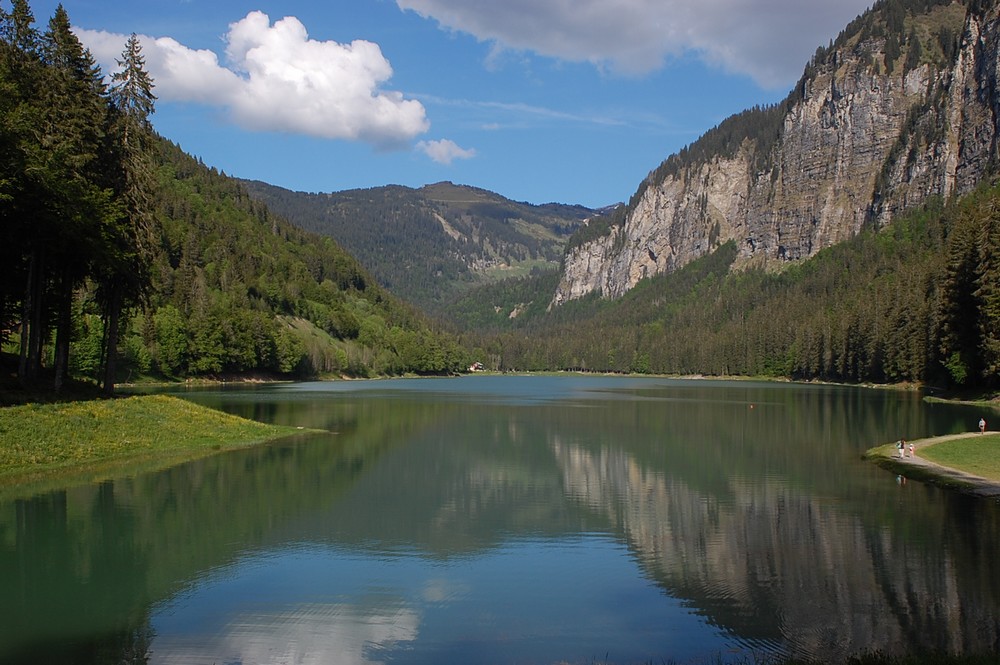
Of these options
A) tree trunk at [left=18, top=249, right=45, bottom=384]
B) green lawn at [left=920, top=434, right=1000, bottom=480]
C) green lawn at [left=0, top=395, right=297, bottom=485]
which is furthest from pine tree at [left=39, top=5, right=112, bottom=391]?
green lawn at [left=920, top=434, right=1000, bottom=480]

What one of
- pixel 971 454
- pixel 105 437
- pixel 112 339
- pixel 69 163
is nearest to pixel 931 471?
pixel 971 454

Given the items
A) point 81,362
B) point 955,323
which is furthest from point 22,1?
point 955,323

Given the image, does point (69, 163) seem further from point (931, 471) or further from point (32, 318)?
point (931, 471)

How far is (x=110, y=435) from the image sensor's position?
1543 inches

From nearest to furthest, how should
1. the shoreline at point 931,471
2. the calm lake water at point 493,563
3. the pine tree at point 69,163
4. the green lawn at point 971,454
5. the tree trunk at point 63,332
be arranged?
the calm lake water at point 493,563, the shoreline at point 931,471, the green lawn at point 971,454, the pine tree at point 69,163, the tree trunk at point 63,332

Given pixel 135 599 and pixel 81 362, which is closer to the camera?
pixel 135 599

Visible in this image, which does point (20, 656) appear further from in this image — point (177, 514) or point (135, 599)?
point (177, 514)

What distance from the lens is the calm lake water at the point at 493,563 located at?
15.8m

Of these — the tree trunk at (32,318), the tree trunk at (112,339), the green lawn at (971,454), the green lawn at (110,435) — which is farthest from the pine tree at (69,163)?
the green lawn at (971,454)

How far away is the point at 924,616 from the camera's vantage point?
1736 centimetres

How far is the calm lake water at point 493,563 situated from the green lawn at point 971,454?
3231 millimetres

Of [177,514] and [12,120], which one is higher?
[12,120]

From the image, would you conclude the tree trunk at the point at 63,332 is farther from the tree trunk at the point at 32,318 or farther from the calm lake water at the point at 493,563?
the calm lake water at the point at 493,563

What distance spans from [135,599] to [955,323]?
295ft
